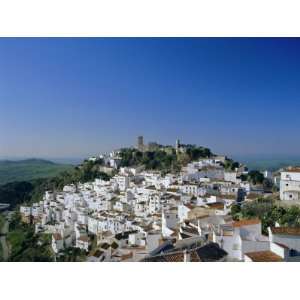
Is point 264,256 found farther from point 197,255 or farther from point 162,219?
point 162,219

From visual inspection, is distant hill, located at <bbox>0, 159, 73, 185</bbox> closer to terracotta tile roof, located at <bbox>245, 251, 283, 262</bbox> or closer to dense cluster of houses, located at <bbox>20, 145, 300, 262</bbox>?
dense cluster of houses, located at <bbox>20, 145, 300, 262</bbox>

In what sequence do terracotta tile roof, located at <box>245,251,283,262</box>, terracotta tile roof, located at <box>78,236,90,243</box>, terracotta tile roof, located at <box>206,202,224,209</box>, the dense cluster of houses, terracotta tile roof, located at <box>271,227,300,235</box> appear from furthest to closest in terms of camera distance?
terracotta tile roof, located at <box>206,202,224,209</box>
terracotta tile roof, located at <box>78,236,90,243</box>
terracotta tile roof, located at <box>271,227,300,235</box>
the dense cluster of houses
terracotta tile roof, located at <box>245,251,283,262</box>

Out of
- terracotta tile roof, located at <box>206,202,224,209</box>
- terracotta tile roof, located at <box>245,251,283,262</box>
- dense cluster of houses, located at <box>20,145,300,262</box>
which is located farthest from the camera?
terracotta tile roof, located at <box>206,202,224,209</box>

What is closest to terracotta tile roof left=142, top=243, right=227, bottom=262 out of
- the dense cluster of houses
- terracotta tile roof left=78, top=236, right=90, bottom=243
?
the dense cluster of houses

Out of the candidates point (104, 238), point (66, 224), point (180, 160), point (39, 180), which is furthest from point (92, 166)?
point (104, 238)

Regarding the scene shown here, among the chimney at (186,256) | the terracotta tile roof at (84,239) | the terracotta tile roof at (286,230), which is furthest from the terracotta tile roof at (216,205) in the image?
the chimney at (186,256)

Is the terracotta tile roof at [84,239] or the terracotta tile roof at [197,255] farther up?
the terracotta tile roof at [197,255]

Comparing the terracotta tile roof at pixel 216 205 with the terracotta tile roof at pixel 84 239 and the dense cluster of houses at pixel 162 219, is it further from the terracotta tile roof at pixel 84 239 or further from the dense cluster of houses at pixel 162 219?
the terracotta tile roof at pixel 84 239

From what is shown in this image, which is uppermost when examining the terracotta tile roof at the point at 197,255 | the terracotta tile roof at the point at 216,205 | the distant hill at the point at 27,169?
the distant hill at the point at 27,169
